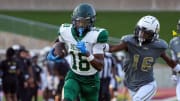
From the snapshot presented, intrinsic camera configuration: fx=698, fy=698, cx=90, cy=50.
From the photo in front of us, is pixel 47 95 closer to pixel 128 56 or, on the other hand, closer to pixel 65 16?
pixel 128 56

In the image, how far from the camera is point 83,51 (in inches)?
351

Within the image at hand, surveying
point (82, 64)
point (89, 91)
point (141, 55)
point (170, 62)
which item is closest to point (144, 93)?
point (141, 55)

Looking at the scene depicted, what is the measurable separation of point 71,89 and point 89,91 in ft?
1.09

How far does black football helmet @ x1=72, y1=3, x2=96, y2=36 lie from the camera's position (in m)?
9.10

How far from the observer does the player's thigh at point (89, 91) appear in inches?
372

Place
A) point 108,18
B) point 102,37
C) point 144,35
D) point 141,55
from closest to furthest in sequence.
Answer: point 102,37 < point 144,35 < point 141,55 < point 108,18

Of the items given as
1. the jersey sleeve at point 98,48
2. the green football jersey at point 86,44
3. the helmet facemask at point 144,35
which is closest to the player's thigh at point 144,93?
the helmet facemask at point 144,35

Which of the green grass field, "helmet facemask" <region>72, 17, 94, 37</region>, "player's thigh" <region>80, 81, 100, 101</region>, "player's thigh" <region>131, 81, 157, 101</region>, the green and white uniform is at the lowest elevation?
the green grass field

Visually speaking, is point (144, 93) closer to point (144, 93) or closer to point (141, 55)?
point (144, 93)

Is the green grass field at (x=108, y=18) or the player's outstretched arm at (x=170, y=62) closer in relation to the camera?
the player's outstretched arm at (x=170, y=62)

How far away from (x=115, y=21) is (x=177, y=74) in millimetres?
27882

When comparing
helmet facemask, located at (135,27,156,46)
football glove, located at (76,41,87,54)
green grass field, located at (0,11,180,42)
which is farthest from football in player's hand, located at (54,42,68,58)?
green grass field, located at (0,11,180,42)

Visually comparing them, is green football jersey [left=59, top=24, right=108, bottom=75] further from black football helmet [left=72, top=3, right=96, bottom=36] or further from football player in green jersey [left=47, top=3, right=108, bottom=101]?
black football helmet [left=72, top=3, right=96, bottom=36]

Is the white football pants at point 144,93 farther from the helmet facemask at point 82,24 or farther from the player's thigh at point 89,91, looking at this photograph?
the helmet facemask at point 82,24
